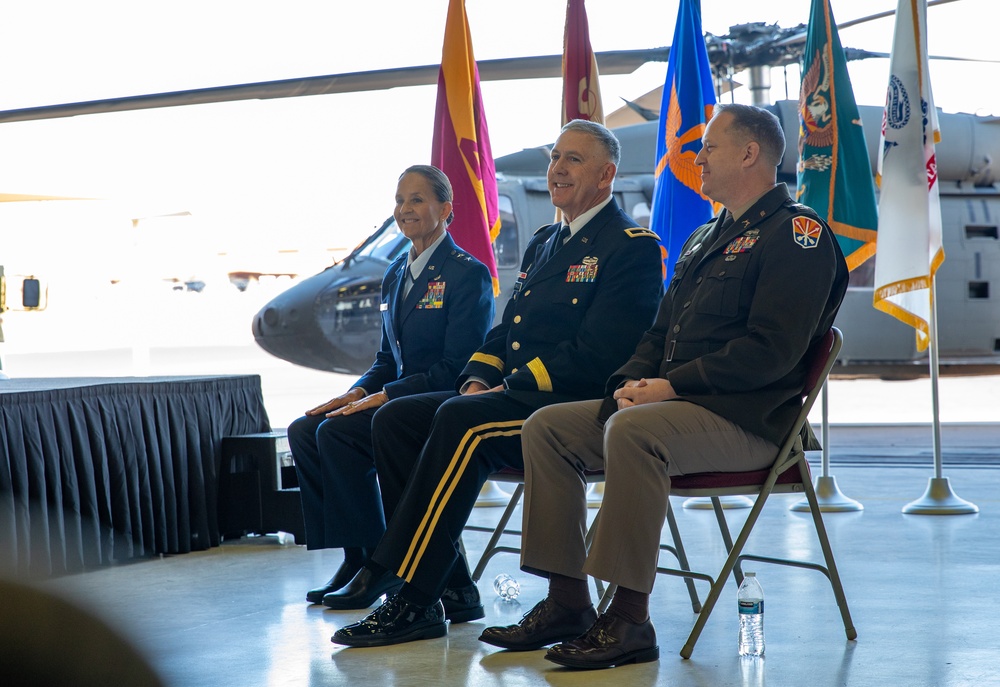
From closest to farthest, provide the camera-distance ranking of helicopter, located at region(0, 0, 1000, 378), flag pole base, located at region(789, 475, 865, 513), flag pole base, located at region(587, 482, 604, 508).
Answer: flag pole base, located at region(789, 475, 865, 513) → flag pole base, located at region(587, 482, 604, 508) → helicopter, located at region(0, 0, 1000, 378)

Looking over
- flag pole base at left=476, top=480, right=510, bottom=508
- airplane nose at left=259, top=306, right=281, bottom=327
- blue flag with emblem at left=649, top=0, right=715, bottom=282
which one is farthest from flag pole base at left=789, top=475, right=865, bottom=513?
airplane nose at left=259, top=306, right=281, bottom=327

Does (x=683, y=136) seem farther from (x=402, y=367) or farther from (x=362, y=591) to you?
(x=362, y=591)

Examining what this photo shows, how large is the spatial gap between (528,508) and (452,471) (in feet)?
0.76

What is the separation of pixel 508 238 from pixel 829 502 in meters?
2.99

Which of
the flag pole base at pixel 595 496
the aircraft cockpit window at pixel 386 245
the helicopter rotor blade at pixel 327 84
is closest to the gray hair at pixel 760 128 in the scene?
the flag pole base at pixel 595 496

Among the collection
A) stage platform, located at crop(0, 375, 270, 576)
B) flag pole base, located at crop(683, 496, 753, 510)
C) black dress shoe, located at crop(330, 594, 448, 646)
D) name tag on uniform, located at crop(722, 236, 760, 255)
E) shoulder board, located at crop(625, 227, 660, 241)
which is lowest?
flag pole base, located at crop(683, 496, 753, 510)

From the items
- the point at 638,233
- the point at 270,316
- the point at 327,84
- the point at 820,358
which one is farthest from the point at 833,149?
the point at 270,316

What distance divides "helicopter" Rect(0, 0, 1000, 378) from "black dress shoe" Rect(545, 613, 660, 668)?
3739mm

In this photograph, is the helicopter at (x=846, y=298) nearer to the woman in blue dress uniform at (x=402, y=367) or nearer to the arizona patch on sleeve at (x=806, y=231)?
the woman in blue dress uniform at (x=402, y=367)

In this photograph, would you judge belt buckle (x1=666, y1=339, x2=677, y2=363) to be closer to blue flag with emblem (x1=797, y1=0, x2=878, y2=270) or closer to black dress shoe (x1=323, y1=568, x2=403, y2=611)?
black dress shoe (x1=323, y1=568, x2=403, y2=611)

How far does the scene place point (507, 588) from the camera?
2898mm

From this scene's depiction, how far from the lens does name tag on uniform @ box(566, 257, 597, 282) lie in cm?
258

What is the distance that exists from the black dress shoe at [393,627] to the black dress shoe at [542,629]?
0.61 feet

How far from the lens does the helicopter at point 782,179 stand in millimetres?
A: 6059
